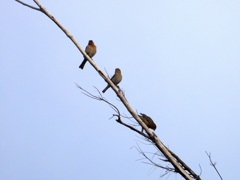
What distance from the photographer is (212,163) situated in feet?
12.1

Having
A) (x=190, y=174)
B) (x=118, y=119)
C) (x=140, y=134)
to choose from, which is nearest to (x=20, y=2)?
(x=118, y=119)

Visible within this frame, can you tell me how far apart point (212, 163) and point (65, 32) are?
2.21m

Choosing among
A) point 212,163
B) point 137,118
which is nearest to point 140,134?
point 137,118

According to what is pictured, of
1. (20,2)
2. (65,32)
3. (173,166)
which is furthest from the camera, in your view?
(20,2)

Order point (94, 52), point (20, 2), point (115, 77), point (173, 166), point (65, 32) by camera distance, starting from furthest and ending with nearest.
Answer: point (94, 52), point (115, 77), point (20, 2), point (65, 32), point (173, 166)

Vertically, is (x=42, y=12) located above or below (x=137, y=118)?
above

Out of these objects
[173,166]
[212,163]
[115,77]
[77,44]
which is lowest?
[173,166]

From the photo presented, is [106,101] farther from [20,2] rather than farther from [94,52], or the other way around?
[94,52]

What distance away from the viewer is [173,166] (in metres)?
3.59

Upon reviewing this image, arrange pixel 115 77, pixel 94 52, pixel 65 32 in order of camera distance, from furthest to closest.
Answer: pixel 94 52 → pixel 115 77 → pixel 65 32

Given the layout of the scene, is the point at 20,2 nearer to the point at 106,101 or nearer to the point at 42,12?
the point at 42,12

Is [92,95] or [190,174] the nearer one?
[190,174]

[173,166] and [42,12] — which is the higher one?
[42,12]

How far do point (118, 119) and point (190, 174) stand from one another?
985 millimetres
